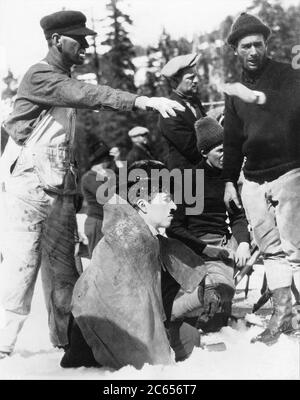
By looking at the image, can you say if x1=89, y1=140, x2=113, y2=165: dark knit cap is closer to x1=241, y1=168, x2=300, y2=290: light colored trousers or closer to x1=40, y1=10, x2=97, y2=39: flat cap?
x1=40, y1=10, x2=97, y2=39: flat cap

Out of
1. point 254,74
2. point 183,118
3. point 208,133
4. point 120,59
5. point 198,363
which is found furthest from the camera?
point 120,59

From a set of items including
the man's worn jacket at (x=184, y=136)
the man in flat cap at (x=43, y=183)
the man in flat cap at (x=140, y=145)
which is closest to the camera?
the man in flat cap at (x=43, y=183)

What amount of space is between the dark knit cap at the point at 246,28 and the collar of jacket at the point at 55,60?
92cm

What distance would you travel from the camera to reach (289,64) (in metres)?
3.44

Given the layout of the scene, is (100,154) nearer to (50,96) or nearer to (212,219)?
(212,219)

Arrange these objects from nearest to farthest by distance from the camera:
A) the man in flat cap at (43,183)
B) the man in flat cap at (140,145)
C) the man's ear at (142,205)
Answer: the man's ear at (142,205) → the man in flat cap at (43,183) → the man in flat cap at (140,145)

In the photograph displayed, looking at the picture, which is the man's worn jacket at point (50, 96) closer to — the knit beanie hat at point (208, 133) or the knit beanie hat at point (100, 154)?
the knit beanie hat at point (208, 133)

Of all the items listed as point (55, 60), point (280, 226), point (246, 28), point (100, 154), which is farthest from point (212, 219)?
point (100, 154)

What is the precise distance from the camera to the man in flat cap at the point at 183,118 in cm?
405

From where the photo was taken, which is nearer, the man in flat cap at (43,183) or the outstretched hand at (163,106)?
the outstretched hand at (163,106)

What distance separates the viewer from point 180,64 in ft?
13.4

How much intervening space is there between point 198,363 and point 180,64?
1866 millimetres

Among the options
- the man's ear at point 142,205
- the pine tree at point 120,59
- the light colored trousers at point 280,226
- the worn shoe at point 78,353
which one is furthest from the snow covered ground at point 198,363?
the pine tree at point 120,59

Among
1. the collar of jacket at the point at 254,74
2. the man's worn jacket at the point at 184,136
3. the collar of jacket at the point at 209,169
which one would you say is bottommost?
the collar of jacket at the point at 209,169
